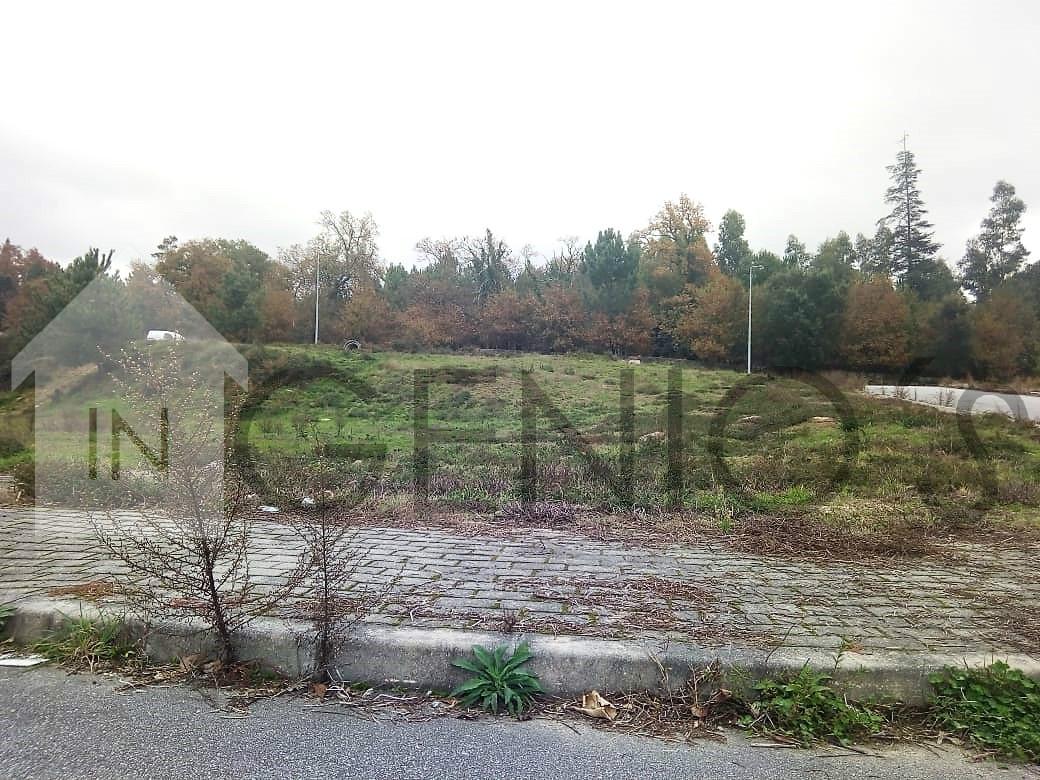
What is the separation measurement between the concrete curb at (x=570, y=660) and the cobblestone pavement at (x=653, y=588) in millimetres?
132

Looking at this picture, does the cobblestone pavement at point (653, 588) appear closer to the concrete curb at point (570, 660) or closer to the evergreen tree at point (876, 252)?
the concrete curb at point (570, 660)

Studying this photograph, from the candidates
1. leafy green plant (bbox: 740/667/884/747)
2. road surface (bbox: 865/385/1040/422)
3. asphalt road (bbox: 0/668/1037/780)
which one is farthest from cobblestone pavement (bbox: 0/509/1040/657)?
road surface (bbox: 865/385/1040/422)

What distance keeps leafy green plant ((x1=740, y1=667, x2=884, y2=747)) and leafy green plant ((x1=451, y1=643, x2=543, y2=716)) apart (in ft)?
2.65

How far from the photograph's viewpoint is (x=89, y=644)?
269 cm

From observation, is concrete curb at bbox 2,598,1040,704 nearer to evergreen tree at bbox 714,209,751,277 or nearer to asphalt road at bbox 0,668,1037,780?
asphalt road at bbox 0,668,1037,780

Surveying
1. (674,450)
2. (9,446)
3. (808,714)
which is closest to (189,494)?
(808,714)

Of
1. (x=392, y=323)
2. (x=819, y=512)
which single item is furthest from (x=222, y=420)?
(x=392, y=323)

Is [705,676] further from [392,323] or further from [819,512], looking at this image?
[392,323]

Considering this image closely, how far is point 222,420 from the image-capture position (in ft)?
9.46

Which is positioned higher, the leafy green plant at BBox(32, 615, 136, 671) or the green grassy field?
the green grassy field

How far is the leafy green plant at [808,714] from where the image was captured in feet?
7.03

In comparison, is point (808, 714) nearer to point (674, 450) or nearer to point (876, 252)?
point (674, 450)

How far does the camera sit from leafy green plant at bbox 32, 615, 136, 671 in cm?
265

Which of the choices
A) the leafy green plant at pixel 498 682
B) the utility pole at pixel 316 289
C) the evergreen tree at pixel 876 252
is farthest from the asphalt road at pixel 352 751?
the evergreen tree at pixel 876 252
